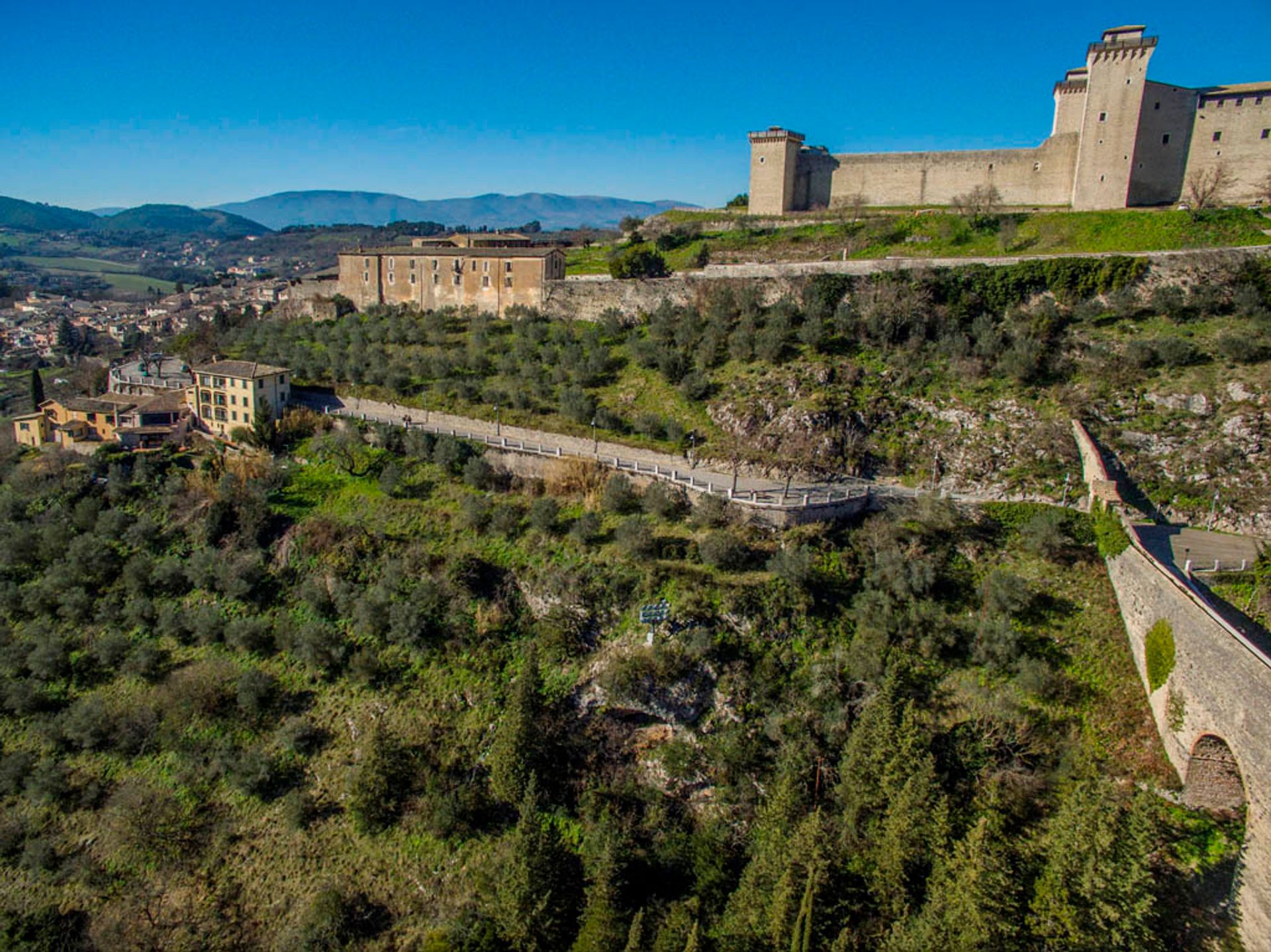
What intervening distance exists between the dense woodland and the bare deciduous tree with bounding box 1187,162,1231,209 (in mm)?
23266

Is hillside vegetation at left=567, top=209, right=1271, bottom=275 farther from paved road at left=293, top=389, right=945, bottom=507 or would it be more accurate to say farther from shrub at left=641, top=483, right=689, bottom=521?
shrub at left=641, top=483, right=689, bottom=521

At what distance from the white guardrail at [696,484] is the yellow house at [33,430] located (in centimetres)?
2113

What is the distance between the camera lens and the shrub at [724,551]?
2409 centimetres

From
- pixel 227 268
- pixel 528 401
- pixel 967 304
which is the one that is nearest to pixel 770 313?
pixel 967 304

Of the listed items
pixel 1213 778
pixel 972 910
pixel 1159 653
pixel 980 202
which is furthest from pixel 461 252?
pixel 1213 778

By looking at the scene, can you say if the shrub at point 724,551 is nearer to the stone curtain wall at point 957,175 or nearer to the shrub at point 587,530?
the shrub at point 587,530

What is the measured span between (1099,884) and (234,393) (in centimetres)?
3802

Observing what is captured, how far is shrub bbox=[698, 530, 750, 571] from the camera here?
2409cm

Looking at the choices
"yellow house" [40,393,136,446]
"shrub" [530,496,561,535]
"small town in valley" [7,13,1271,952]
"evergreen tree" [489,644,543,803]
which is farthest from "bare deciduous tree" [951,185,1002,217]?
"yellow house" [40,393,136,446]

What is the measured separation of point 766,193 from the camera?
46219 mm

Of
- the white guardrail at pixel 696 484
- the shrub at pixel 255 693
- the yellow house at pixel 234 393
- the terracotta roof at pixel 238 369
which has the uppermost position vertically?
the terracotta roof at pixel 238 369

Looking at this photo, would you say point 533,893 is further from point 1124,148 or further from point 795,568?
point 1124,148

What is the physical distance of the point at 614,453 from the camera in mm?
31250

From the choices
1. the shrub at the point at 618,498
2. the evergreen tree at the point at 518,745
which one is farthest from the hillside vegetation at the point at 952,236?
the evergreen tree at the point at 518,745
